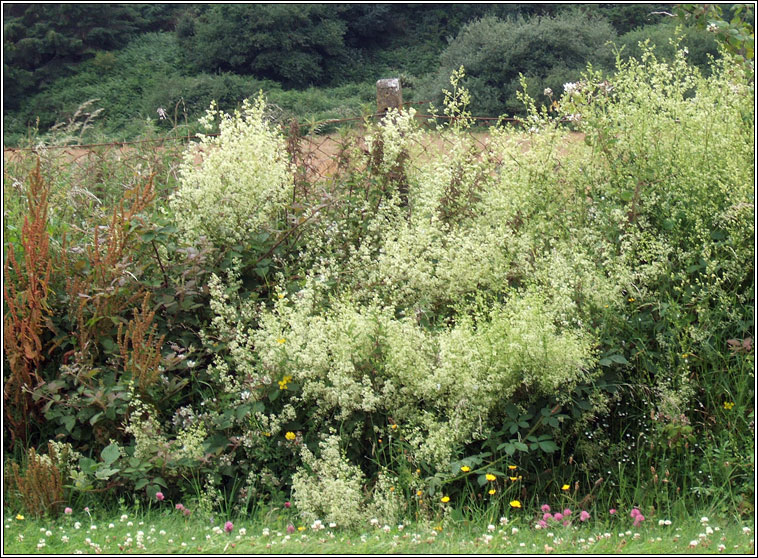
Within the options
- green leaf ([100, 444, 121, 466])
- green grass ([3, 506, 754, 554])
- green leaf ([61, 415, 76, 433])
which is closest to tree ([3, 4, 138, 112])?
green leaf ([61, 415, 76, 433])

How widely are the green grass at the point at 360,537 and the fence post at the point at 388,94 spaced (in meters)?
3.48

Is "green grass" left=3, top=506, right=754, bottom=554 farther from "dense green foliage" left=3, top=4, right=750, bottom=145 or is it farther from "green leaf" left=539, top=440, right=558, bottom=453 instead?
"dense green foliage" left=3, top=4, right=750, bottom=145

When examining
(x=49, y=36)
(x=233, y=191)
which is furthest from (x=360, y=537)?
(x=49, y=36)

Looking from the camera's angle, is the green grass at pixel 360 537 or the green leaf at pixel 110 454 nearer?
the green grass at pixel 360 537

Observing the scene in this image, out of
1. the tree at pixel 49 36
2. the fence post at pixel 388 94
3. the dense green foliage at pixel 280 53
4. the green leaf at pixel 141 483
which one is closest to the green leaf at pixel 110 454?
the green leaf at pixel 141 483

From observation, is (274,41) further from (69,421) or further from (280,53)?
(69,421)

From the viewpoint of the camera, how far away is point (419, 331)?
3865mm

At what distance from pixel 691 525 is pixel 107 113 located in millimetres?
15577

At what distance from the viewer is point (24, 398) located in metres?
4.10

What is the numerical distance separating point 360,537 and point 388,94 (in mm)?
3782

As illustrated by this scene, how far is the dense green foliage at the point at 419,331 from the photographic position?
3588 mm

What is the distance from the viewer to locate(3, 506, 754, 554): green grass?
2.88 m

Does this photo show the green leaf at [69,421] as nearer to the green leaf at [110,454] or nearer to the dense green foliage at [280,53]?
the green leaf at [110,454]

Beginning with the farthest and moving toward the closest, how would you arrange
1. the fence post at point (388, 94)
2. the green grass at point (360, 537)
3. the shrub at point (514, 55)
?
the shrub at point (514, 55), the fence post at point (388, 94), the green grass at point (360, 537)
